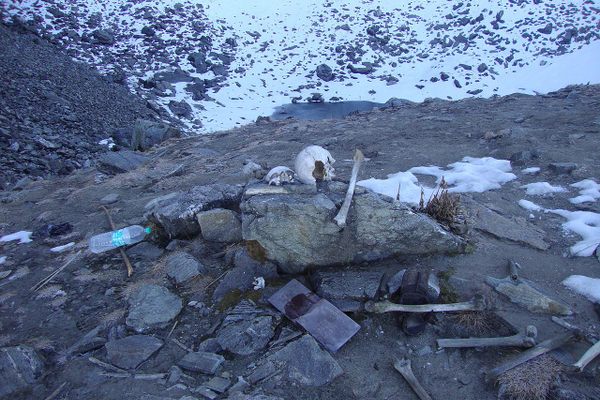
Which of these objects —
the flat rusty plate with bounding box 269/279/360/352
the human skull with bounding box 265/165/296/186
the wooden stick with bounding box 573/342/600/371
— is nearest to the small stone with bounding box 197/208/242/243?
the human skull with bounding box 265/165/296/186

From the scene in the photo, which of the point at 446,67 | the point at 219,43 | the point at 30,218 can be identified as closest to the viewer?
the point at 30,218

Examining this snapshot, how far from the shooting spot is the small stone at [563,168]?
237 inches

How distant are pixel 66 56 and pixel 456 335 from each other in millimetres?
18371

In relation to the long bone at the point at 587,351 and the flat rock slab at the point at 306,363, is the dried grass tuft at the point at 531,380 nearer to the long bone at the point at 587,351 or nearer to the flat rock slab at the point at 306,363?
the long bone at the point at 587,351

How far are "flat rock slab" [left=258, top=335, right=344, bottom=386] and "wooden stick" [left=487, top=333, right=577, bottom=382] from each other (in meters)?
1.02

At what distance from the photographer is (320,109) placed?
1780 centimetres

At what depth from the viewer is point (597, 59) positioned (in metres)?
17.6

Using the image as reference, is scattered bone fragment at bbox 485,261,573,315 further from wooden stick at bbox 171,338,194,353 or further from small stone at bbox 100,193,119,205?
small stone at bbox 100,193,119,205

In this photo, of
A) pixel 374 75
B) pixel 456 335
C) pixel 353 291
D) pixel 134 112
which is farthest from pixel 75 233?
pixel 374 75

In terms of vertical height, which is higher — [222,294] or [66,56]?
[66,56]

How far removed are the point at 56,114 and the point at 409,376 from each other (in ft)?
41.4

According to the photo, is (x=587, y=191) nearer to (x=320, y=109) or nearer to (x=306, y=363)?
(x=306, y=363)

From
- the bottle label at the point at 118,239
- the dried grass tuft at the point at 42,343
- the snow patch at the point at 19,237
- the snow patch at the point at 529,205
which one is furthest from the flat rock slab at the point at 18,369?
the snow patch at the point at 529,205

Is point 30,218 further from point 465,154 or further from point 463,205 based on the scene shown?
point 465,154
